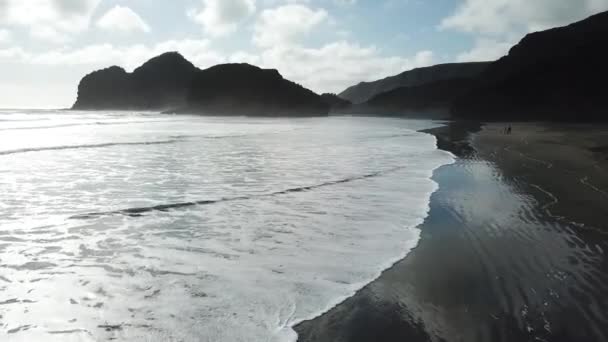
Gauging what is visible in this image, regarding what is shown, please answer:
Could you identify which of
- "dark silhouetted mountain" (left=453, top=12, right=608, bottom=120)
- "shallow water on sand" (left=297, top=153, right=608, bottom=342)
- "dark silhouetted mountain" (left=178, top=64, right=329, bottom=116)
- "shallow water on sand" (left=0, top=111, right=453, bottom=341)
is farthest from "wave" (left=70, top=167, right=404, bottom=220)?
"dark silhouetted mountain" (left=178, top=64, right=329, bottom=116)

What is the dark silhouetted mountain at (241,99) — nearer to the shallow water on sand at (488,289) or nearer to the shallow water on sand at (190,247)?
the shallow water on sand at (190,247)

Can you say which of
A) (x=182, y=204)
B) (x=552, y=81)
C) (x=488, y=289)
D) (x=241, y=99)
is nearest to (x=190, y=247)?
(x=182, y=204)

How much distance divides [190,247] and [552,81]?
324 ft

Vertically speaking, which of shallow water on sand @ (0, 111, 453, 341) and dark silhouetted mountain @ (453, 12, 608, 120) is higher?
dark silhouetted mountain @ (453, 12, 608, 120)

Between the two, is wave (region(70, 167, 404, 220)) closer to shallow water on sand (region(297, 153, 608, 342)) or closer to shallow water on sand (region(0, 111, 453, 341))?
shallow water on sand (region(0, 111, 453, 341))

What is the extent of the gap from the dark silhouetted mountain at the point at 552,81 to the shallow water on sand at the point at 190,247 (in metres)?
78.3

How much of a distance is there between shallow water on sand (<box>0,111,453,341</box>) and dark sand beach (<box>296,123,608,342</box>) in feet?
1.40

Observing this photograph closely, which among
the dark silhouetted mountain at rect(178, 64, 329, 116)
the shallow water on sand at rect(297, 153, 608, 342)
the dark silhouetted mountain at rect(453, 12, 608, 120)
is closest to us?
the shallow water on sand at rect(297, 153, 608, 342)

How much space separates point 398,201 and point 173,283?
21.8 ft

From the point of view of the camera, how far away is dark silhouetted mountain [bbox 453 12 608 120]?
7525cm

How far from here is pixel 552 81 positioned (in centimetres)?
8456

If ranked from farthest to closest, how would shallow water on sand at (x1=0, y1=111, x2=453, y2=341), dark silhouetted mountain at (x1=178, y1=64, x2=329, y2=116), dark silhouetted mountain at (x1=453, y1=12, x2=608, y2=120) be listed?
dark silhouetted mountain at (x1=178, y1=64, x2=329, y2=116), dark silhouetted mountain at (x1=453, y1=12, x2=608, y2=120), shallow water on sand at (x1=0, y1=111, x2=453, y2=341)

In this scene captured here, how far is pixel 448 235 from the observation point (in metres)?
7.21

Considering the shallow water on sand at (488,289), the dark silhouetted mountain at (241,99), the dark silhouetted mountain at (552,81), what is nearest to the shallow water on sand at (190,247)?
the shallow water on sand at (488,289)
